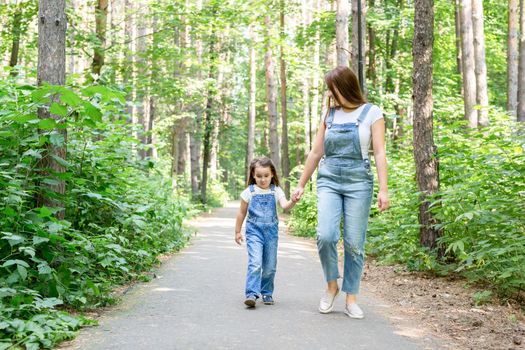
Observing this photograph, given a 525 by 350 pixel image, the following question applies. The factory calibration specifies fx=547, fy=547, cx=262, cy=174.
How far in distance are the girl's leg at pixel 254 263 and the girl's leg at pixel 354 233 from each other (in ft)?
2.88

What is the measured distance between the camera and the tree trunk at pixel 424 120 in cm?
758

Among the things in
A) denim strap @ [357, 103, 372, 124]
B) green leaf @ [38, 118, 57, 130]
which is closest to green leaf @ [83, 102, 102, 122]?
green leaf @ [38, 118, 57, 130]

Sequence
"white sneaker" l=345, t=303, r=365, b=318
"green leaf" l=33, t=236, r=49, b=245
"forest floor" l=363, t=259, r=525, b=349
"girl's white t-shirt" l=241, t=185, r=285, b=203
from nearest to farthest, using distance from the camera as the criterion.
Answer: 1. "forest floor" l=363, t=259, r=525, b=349
2. "green leaf" l=33, t=236, r=49, b=245
3. "white sneaker" l=345, t=303, r=365, b=318
4. "girl's white t-shirt" l=241, t=185, r=285, b=203

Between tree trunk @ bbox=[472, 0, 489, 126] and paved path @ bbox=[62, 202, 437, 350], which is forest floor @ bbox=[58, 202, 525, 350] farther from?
tree trunk @ bbox=[472, 0, 489, 126]

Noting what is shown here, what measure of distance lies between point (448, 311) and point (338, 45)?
390 inches

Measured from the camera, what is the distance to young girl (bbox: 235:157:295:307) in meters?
5.60

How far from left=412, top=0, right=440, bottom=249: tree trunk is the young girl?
276 centimetres

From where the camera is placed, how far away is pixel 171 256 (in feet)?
32.0

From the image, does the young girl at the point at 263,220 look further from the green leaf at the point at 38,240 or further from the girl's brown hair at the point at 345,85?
the green leaf at the point at 38,240

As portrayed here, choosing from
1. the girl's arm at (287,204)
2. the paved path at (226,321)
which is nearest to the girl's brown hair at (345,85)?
the girl's arm at (287,204)

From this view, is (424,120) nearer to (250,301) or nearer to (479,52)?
(250,301)

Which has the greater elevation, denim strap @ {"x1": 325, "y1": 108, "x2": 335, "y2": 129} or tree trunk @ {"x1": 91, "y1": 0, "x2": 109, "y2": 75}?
tree trunk @ {"x1": 91, "y1": 0, "x2": 109, "y2": 75}

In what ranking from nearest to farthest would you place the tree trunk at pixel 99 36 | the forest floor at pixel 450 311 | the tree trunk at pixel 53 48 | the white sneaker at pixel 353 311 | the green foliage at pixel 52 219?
the green foliage at pixel 52 219
the forest floor at pixel 450 311
the white sneaker at pixel 353 311
the tree trunk at pixel 53 48
the tree trunk at pixel 99 36

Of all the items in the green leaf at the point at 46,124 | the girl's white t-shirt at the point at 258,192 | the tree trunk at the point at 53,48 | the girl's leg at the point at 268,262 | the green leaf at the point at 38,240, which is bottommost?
the girl's leg at the point at 268,262
